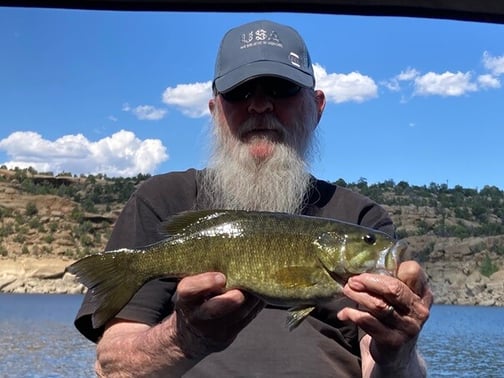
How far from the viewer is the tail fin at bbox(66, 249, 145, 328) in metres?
3.15

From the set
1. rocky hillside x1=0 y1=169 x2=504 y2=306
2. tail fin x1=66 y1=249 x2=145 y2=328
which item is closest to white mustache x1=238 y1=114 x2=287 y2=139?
tail fin x1=66 y1=249 x2=145 y2=328

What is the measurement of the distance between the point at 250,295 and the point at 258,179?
4.55 ft

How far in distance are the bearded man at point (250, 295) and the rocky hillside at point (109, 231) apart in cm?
8372

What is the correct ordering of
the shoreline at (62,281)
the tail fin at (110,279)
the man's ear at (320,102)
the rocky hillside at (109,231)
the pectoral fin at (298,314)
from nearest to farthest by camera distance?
the pectoral fin at (298,314) → the tail fin at (110,279) → the man's ear at (320,102) → the rocky hillside at (109,231) → the shoreline at (62,281)

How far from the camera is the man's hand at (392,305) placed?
2779 millimetres

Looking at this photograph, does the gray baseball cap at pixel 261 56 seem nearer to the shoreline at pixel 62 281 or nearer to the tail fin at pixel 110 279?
the tail fin at pixel 110 279

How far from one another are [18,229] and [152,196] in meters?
102

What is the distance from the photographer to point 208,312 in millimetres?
2947

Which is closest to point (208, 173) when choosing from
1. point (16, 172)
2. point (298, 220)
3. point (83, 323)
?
point (83, 323)

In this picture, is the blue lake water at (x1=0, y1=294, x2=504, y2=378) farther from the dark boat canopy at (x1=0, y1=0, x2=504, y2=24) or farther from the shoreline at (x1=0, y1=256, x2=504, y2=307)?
the shoreline at (x1=0, y1=256, x2=504, y2=307)

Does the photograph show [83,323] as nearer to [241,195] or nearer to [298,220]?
[241,195]

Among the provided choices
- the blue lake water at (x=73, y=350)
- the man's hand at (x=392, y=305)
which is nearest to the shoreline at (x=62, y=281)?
the blue lake water at (x=73, y=350)

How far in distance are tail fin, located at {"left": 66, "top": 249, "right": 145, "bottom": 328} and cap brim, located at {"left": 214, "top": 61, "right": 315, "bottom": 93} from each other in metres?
1.25

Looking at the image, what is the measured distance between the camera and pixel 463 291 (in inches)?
4077
